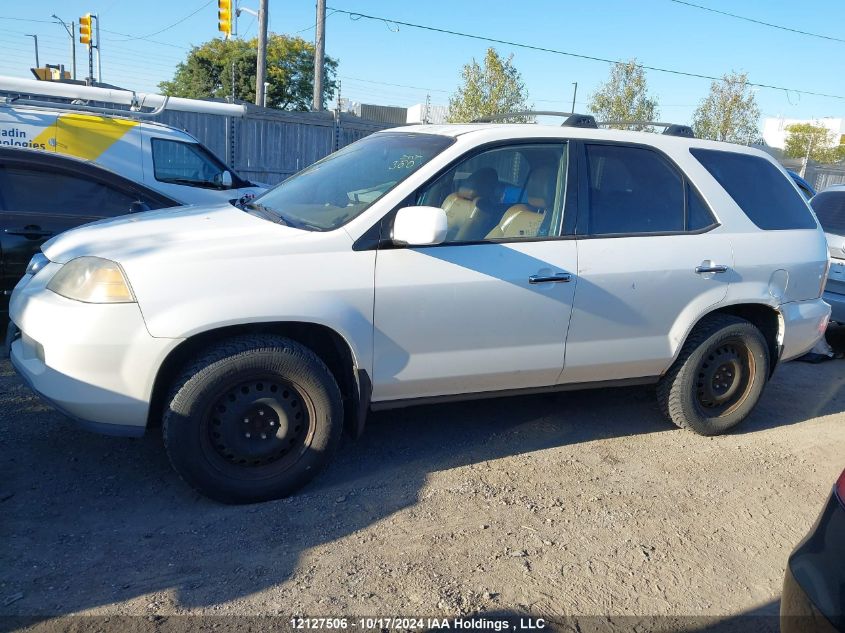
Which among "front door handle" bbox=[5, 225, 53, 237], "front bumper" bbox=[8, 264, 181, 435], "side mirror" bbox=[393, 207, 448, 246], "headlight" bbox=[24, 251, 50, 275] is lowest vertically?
"front bumper" bbox=[8, 264, 181, 435]

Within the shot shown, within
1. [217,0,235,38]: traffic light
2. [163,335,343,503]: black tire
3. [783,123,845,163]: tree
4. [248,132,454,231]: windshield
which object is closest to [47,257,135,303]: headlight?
[163,335,343,503]: black tire

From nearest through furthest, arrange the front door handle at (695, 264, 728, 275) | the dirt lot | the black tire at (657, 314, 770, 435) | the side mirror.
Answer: the dirt lot
the side mirror
the front door handle at (695, 264, 728, 275)
the black tire at (657, 314, 770, 435)

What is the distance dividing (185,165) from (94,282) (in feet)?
22.7

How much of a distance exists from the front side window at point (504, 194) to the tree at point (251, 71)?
39764mm

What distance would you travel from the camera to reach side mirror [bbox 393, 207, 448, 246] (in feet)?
11.1

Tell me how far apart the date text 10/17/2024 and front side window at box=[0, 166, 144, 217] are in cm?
457

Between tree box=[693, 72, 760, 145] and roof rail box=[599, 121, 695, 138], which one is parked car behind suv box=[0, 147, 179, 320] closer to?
roof rail box=[599, 121, 695, 138]

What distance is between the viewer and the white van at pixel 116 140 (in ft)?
28.6

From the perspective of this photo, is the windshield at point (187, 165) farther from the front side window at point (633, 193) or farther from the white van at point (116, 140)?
the front side window at point (633, 193)

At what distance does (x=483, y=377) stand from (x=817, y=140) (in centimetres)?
5487

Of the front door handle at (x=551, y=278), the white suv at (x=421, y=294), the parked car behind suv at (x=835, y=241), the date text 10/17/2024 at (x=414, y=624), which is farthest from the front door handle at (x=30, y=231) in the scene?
the parked car behind suv at (x=835, y=241)

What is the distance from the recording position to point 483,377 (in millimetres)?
3922

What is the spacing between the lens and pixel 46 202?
596cm

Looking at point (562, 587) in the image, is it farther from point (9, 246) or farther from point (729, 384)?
point (9, 246)
